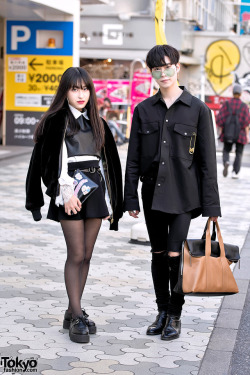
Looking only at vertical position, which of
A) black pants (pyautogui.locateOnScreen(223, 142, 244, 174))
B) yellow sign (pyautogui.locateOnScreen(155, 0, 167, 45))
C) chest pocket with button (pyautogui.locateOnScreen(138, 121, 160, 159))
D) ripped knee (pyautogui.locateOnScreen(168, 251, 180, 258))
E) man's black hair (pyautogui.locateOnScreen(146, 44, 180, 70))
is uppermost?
yellow sign (pyautogui.locateOnScreen(155, 0, 167, 45))

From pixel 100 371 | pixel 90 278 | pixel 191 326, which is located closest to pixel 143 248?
pixel 90 278

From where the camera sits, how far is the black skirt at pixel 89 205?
5.14m

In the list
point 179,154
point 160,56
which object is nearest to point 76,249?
point 179,154

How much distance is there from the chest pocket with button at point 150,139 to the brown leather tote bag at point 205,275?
61cm

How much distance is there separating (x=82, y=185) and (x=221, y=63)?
31015mm

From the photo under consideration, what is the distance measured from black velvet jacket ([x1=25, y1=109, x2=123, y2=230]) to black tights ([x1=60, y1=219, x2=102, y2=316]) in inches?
7.6

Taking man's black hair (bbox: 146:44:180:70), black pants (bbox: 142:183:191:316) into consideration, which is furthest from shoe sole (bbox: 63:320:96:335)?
man's black hair (bbox: 146:44:180:70)

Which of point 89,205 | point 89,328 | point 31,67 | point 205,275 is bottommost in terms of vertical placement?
point 89,328

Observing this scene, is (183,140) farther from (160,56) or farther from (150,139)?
(160,56)

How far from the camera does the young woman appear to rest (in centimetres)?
511

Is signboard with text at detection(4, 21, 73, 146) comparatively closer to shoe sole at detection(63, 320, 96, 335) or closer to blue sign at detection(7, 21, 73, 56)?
blue sign at detection(7, 21, 73, 56)

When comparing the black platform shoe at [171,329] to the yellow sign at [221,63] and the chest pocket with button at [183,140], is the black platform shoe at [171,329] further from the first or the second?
the yellow sign at [221,63]

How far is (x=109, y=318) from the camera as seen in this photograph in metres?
5.78

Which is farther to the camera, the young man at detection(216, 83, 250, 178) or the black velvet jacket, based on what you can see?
the young man at detection(216, 83, 250, 178)
